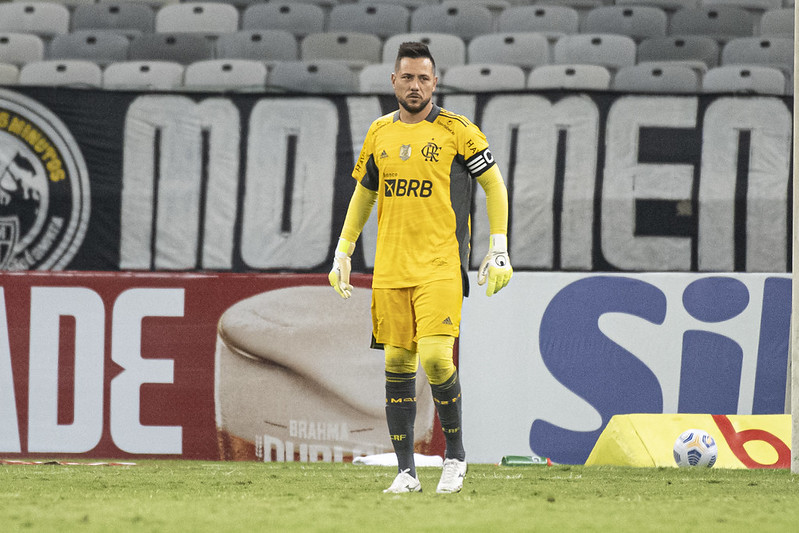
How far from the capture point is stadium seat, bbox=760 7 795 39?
11609 millimetres

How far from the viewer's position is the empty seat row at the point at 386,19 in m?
11.8

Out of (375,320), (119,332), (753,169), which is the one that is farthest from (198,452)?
(753,169)

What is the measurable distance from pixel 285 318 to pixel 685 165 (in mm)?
3540

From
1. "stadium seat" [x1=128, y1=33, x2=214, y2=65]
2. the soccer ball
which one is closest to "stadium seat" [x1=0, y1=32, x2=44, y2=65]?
"stadium seat" [x1=128, y1=33, x2=214, y2=65]

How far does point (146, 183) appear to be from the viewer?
9.46 meters

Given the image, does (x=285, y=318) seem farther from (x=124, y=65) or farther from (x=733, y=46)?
(x=733, y=46)

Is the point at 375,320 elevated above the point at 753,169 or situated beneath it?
situated beneath

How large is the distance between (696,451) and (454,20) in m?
6.51

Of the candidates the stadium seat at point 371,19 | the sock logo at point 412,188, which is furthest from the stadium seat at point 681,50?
the sock logo at point 412,188

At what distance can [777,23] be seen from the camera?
1170 cm

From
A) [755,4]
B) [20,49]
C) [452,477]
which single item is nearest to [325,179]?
[20,49]

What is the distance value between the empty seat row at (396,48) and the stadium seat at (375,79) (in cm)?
38

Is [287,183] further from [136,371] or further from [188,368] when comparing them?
[136,371]

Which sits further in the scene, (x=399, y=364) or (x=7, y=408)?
(x=7, y=408)
